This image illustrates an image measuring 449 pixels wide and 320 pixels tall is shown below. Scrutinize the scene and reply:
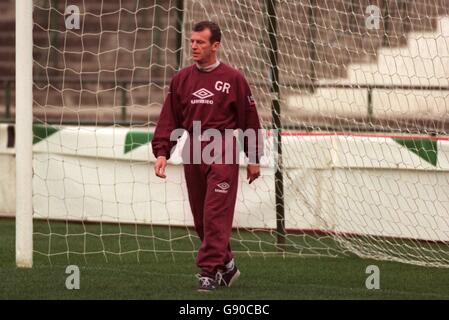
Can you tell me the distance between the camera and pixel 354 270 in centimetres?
947

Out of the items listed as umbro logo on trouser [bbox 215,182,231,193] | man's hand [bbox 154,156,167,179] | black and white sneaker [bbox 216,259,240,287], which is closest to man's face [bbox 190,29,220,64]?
man's hand [bbox 154,156,167,179]

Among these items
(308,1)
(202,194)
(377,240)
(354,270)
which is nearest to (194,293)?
(202,194)

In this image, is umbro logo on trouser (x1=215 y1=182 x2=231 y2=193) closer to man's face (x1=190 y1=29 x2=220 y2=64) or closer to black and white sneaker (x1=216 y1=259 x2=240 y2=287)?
black and white sneaker (x1=216 y1=259 x2=240 y2=287)

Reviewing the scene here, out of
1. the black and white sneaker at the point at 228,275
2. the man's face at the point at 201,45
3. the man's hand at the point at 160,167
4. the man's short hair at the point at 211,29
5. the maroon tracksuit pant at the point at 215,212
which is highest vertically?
the man's short hair at the point at 211,29

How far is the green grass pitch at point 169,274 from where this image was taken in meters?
7.88

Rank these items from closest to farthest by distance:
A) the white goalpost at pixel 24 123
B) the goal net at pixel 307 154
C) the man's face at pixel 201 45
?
the man's face at pixel 201 45
the white goalpost at pixel 24 123
the goal net at pixel 307 154

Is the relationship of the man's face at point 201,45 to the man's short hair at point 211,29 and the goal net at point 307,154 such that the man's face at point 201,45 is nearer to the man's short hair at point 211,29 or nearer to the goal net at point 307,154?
the man's short hair at point 211,29

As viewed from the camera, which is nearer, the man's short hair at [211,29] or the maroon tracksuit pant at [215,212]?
the maroon tracksuit pant at [215,212]

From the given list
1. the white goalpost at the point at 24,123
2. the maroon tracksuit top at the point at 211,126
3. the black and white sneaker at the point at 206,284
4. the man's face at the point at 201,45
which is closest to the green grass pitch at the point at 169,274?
the black and white sneaker at the point at 206,284

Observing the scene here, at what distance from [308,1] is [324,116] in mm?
1312

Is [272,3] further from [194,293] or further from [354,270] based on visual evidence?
[194,293]

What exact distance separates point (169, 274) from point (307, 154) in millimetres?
3393

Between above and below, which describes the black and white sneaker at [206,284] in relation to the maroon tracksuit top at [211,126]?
below
